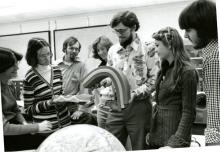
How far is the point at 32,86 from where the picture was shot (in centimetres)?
140

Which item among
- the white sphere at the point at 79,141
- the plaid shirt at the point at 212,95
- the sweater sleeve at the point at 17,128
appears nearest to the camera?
the white sphere at the point at 79,141

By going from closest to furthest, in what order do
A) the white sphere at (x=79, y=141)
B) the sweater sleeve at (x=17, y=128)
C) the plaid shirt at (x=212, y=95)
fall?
the white sphere at (x=79, y=141)
the plaid shirt at (x=212, y=95)
the sweater sleeve at (x=17, y=128)

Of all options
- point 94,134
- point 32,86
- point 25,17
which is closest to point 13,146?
point 32,86

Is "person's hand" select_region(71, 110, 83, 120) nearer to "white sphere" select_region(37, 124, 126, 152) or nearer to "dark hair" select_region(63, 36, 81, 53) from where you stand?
"white sphere" select_region(37, 124, 126, 152)

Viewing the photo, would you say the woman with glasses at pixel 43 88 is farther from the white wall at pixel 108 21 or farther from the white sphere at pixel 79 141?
the white sphere at pixel 79 141

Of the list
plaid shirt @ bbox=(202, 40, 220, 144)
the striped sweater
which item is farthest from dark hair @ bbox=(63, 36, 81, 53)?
plaid shirt @ bbox=(202, 40, 220, 144)

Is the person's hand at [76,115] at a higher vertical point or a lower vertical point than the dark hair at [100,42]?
lower

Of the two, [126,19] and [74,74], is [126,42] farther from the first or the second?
[74,74]

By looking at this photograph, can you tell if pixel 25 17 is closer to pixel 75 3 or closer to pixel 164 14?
pixel 75 3

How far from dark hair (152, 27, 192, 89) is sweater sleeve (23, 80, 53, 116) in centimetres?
55

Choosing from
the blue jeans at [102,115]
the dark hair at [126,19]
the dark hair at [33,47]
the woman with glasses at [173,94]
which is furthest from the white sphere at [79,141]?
the dark hair at [126,19]

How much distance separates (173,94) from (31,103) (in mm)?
630

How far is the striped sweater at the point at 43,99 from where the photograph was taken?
1.40 meters

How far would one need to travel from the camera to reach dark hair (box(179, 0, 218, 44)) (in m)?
1.31
